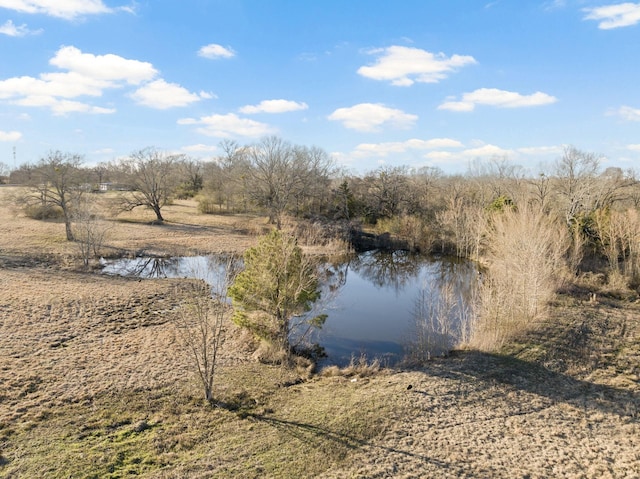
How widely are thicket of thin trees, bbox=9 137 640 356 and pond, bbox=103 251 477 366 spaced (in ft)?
6.52

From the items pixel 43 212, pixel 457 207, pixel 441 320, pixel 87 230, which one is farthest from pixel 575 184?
pixel 43 212

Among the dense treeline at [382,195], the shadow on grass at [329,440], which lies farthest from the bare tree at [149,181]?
the shadow on grass at [329,440]

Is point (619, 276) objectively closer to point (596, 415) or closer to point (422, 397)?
point (596, 415)

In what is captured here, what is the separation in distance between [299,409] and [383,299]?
1613cm

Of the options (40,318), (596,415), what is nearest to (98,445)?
(40,318)

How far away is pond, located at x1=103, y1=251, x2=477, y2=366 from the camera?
18.6 meters

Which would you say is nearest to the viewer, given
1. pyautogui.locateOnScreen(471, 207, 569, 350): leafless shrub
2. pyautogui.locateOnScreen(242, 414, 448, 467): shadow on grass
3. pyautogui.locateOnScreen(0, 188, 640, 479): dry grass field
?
pyautogui.locateOnScreen(0, 188, 640, 479): dry grass field

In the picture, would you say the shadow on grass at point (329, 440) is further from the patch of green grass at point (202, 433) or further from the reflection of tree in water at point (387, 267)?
the reflection of tree in water at point (387, 267)

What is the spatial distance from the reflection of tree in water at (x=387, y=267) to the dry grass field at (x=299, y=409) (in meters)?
14.5

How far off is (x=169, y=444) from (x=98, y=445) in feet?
5.89

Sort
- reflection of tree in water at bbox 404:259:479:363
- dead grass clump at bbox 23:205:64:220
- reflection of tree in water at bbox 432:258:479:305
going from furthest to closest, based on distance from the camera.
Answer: dead grass clump at bbox 23:205:64:220, reflection of tree in water at bbox 432:258:479:305, reflection of tree in water at bbox 404:259:479:363

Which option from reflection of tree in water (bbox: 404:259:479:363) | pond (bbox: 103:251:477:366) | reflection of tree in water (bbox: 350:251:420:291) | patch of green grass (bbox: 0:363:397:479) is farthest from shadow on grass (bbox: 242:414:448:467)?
reflection of tree in water (bbox: 350:251:420:291)

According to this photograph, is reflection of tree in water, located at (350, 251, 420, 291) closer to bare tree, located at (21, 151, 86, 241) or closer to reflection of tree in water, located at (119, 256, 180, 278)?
reflection of tree in water, located at (119, 256, 180, 278)

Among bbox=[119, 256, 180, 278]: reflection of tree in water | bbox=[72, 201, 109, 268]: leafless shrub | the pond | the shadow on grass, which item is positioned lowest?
the shadow on grass
